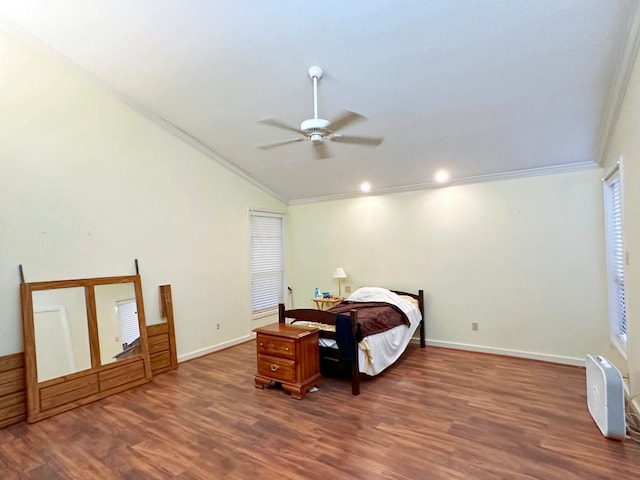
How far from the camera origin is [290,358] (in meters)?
3.52

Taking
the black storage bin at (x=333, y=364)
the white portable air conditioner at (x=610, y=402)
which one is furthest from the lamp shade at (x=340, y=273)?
the white portable air conditioner at (x=610, y=402)

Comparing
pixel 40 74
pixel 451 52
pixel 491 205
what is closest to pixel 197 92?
pixel 40 74

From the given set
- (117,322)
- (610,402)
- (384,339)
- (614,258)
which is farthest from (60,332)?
(614,258)

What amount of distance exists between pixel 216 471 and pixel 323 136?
2626 mm

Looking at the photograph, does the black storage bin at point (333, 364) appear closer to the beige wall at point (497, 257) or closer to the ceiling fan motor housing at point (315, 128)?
the beige wall at point (497, 257)

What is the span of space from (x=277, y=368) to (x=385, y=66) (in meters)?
3.11

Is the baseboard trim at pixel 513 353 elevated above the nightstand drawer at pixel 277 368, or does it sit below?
below

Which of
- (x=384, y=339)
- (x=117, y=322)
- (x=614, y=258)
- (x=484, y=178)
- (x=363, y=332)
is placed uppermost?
(x=484, y=178)

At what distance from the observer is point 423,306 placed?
520 cm

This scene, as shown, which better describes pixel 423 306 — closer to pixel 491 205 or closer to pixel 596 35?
pixel 491 205

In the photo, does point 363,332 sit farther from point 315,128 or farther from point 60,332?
point 60,332

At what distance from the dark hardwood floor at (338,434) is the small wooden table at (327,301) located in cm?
188

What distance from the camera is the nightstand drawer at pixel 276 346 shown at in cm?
351

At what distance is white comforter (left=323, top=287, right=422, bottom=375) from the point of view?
3707 millimetres
